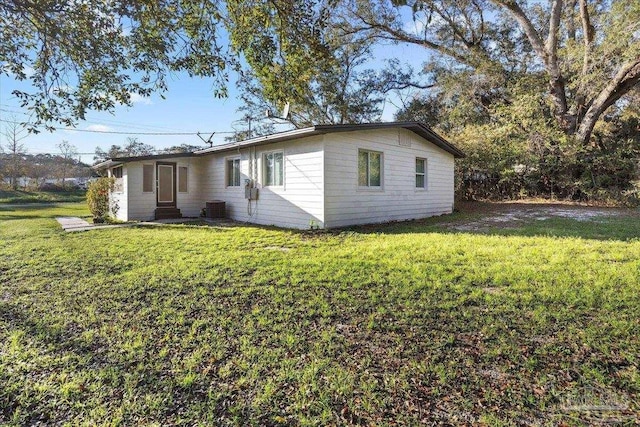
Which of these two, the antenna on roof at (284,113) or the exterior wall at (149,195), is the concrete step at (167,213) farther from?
the antenna on roof at (284,113)

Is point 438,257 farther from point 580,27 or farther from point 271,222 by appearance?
point 580,27

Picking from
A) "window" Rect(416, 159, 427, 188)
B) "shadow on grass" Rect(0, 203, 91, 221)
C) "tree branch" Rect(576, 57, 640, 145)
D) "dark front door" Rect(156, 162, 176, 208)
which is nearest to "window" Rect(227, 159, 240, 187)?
"dark front door" Rect(156, 162, 176, 208)

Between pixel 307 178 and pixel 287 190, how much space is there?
0.89 m

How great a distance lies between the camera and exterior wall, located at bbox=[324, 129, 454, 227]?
8562 millimetres

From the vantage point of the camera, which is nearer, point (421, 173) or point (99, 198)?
point (99, 198)

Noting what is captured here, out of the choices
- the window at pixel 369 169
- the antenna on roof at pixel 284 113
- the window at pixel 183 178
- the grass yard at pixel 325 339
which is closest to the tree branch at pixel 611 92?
the window at pixel 369 169

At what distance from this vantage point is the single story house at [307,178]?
8.59 meters

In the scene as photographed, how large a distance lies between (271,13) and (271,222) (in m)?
6.00

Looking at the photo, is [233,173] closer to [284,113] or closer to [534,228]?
[284,113]

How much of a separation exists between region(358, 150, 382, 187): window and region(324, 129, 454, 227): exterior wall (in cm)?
14

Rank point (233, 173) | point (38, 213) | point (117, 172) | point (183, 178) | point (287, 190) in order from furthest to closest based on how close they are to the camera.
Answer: point (38, 213)
point (117, 172)
point (183, 178)
point (233, 173)
point (287, 190)

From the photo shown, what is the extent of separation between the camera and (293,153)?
360 inches

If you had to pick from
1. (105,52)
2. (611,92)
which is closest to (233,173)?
(105,52)

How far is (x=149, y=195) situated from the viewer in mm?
12070
